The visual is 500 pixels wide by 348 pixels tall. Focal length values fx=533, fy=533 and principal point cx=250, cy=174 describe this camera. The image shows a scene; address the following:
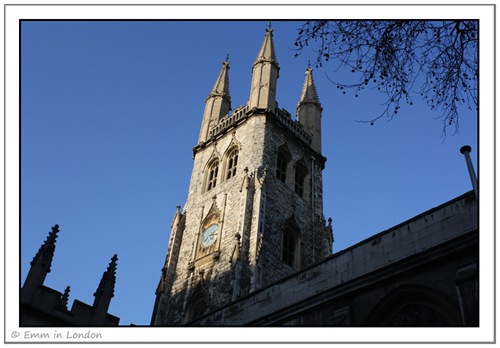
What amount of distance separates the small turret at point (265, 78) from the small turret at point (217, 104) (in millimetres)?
3618

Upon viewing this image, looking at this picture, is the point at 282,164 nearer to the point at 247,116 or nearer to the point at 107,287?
the point at 247,116

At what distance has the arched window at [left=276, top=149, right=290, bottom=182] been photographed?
32.9 meters

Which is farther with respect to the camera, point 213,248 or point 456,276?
point 213,248

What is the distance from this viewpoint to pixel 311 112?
130 ft

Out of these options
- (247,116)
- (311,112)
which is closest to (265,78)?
(247,116)

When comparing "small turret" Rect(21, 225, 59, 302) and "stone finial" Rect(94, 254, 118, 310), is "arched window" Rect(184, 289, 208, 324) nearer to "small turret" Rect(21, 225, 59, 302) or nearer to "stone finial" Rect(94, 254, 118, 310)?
"stone finial" Rect(94, 254, 118, 310)

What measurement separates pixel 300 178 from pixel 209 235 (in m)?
7.72

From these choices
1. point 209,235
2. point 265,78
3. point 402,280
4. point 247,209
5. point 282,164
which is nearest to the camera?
point 402,280

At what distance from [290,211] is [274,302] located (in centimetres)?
1550

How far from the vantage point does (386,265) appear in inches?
498

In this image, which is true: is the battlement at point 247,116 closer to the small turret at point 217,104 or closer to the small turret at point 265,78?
the small turret at point 265,78
